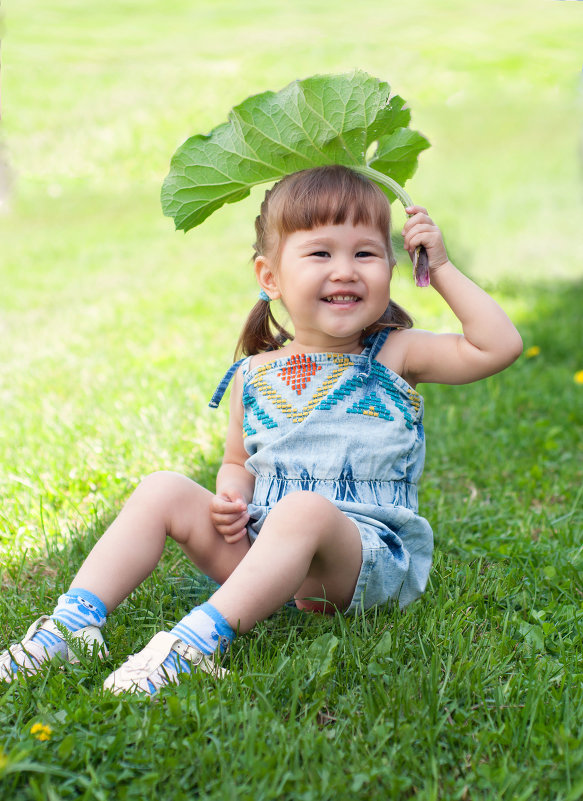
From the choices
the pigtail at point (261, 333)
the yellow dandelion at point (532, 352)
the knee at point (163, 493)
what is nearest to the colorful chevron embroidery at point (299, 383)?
the pigtail at point (261, 333)

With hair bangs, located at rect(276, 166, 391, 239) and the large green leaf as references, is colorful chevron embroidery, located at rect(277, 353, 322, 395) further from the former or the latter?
the large green leaf

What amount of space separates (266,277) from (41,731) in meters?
1.23

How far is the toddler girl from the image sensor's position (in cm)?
177

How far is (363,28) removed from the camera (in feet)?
62.3

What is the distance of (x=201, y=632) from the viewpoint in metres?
1.68

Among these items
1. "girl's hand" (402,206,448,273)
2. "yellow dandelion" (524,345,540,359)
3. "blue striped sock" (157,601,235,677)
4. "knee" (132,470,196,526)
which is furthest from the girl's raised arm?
"yellow dandelion" (524,345,540,359)

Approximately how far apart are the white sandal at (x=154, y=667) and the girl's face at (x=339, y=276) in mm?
815

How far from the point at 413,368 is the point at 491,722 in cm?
92

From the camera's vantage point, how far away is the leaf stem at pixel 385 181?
6.50 ft

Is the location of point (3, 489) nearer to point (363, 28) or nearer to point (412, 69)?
point (412, 69)

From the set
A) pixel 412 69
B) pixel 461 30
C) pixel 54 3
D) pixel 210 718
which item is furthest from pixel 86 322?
pixel 54 3

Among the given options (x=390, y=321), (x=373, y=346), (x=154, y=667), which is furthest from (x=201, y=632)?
(x=390, y=321)

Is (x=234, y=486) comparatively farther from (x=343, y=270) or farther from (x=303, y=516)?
(x=343, y=270)

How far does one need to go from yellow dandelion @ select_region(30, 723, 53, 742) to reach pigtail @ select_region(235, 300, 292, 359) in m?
1.20
